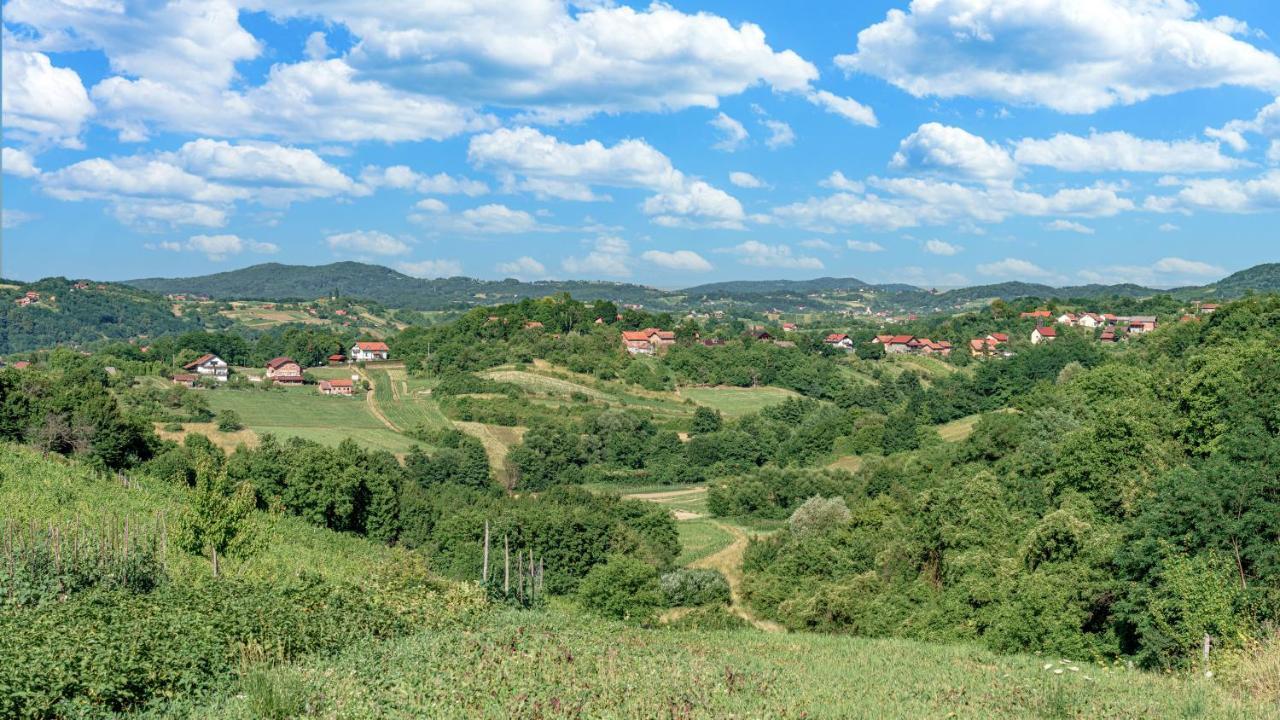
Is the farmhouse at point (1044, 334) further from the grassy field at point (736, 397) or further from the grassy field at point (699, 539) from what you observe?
the grassy field at point (699, 539)

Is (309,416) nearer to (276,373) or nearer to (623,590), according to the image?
(276,373)

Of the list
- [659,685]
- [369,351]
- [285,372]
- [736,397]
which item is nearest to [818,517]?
[659,685]

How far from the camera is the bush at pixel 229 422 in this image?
72.8 meters

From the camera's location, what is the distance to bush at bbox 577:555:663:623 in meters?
31.6

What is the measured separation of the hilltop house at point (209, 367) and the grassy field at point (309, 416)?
49.4 ft

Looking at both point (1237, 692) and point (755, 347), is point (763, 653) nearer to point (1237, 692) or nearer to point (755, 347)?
point (1237, 692)

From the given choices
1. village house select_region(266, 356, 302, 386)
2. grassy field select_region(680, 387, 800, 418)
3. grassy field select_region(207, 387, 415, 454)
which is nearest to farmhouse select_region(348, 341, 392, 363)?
village house select_region(266, 356, 302, 386)

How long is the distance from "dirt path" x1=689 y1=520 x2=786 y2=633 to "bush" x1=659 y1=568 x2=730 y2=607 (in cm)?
63

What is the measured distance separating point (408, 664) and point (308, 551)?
22.1 meters

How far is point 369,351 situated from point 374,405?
146 feet

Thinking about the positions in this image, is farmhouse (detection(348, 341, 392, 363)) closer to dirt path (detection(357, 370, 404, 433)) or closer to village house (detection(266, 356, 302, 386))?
village house (detection(266, 356, 302, 386))

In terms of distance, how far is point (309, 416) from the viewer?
278 ft

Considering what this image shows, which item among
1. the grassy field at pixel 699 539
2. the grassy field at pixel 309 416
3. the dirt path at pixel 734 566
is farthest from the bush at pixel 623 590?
the grassy field at pixel 309 416

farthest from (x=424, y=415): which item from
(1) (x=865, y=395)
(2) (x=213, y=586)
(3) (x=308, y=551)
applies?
(2) (x=213, y=586)
